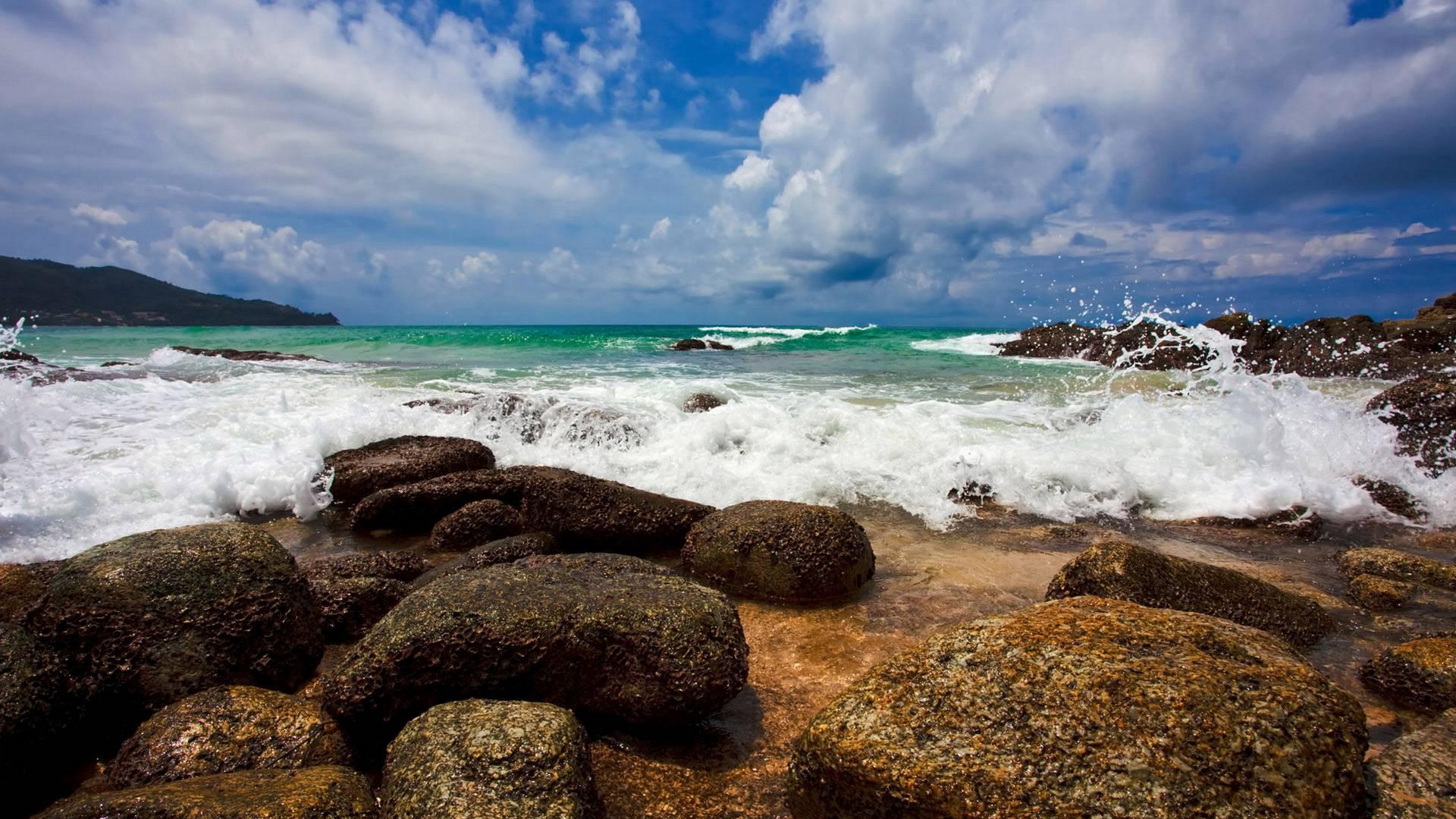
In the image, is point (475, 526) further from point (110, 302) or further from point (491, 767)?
point (110, 302)

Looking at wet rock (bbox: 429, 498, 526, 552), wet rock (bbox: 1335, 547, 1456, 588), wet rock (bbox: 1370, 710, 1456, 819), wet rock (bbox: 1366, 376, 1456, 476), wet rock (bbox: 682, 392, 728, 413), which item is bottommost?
wet rock (bbox: 429, 498, 526, 552)

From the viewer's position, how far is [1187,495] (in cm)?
614

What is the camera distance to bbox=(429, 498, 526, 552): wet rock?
5.04 metres

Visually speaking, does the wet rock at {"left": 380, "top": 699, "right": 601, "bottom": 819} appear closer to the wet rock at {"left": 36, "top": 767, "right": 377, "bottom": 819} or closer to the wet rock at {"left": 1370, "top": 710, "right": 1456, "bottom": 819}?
the wet rock at {"left": 36, "top": 767, "right": 377, "bottom": 819}

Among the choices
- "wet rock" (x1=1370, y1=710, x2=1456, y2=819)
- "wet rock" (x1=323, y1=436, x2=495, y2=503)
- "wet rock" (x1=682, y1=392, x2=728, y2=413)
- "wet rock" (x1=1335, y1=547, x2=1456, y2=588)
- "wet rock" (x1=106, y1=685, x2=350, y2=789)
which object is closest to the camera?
"wet rock" (x1=1370, y1=710, x2=1456, y2=819)

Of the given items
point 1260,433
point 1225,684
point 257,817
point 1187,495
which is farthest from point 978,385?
point 257,817

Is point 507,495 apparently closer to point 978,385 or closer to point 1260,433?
point 1260,433

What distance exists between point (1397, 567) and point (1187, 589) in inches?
78.9

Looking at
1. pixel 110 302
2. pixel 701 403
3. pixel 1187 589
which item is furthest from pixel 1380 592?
pixel 110 302

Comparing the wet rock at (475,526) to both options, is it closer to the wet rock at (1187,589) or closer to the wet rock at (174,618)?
the wet rock at (174,618)

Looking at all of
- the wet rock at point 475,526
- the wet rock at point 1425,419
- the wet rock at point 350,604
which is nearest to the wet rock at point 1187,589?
the wet rock at point 350,604

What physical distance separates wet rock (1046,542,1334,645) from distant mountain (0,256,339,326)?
72604 millimetres

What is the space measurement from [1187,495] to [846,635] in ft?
14.3

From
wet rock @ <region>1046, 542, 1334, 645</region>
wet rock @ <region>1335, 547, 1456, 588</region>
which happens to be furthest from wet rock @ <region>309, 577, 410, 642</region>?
wet rock @ <region>1335, 547, 1456, 588</region>
